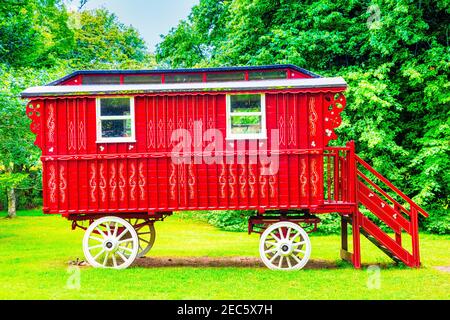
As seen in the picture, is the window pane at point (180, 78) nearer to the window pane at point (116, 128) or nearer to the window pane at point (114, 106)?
the window pane at point (114, 106)

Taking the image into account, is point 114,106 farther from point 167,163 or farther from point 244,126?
point 244,126

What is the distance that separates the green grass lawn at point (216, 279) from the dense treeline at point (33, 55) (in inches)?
178

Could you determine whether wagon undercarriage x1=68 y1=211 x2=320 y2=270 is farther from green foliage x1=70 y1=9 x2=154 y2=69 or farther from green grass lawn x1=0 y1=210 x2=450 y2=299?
green foliage x1=70 y1=9 x2=154 y2=69

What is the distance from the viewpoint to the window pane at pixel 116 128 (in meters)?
15.9

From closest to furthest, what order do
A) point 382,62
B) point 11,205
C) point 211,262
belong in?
point 211,262, point 382,62, point 11,205

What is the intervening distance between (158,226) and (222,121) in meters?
16.0

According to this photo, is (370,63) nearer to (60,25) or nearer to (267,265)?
(267,265)

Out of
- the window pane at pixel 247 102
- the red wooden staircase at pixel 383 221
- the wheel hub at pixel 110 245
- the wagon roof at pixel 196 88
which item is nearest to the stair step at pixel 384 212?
the red wooden staircase at pixel 383 221

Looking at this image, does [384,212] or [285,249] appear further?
[384,212]

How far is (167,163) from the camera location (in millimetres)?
15688

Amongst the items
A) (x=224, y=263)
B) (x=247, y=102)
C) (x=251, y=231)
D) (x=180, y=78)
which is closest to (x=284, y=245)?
(x=251, y=231)

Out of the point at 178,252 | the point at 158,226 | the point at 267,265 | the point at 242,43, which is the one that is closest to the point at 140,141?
the point at 267,265

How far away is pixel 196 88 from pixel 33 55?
2091cm

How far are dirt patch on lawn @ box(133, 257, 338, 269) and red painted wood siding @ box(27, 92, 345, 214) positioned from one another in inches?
73.4
